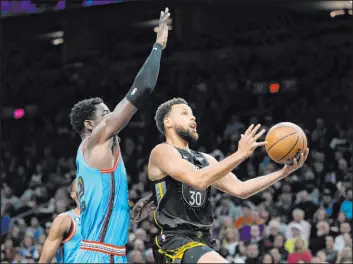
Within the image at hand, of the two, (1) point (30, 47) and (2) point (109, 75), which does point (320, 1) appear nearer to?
(2) point (109, 75)

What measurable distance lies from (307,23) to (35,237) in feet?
27.2

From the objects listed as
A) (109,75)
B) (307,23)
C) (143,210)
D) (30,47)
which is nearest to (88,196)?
(143,210)

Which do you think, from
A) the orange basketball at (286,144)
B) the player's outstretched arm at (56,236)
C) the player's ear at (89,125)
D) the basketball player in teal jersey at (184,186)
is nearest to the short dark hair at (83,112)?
the player's ear at (89,125)

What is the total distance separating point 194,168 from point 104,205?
764 millimetres

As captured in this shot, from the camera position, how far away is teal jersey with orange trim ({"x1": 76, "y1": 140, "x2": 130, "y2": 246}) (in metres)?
5.61

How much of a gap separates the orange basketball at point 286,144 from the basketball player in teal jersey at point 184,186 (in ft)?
0.25

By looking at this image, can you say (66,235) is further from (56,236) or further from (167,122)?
(167,122)

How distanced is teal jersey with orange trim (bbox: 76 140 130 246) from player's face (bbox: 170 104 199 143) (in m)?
0.65

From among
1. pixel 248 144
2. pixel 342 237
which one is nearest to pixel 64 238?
pixel 248 144

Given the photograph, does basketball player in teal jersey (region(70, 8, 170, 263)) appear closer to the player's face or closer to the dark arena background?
the player's face

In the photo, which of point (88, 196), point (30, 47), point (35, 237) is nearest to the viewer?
point (88, 196)

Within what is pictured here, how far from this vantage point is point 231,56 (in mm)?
18562

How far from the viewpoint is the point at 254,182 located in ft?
20.0

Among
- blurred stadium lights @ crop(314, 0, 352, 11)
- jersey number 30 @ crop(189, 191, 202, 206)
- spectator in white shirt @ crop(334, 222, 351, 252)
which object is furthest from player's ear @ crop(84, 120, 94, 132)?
blurred stadium lights @ crop(314, 0, 352, 11)
